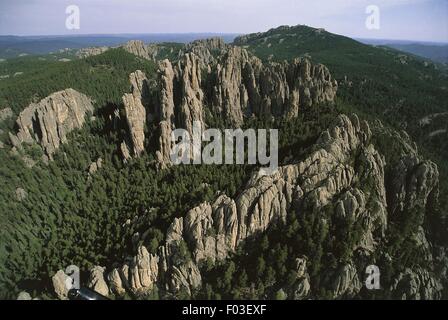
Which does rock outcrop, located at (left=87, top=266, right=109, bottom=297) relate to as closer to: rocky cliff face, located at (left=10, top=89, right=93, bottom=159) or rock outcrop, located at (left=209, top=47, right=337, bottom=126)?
rocky cliff face, located at (left=10, top=89, right=93, bottom=159)

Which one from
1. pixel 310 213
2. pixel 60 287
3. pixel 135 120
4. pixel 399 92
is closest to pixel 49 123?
pixel 135 120

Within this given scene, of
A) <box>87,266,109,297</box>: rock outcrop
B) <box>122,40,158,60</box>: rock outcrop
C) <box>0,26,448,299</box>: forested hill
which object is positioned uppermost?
<box>122,40,158,60</box>: rock outcrop

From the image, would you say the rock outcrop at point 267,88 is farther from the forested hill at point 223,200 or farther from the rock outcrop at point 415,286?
the rock outcrop at point 415,286

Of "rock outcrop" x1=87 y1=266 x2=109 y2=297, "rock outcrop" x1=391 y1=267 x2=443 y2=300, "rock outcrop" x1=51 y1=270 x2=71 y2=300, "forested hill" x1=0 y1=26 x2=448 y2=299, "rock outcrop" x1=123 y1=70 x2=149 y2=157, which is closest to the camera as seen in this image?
"rock outcrop" x1=87 y1=266 x2=109 y2=297

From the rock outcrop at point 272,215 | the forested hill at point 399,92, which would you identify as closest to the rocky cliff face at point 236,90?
the forested hill at point 399,92

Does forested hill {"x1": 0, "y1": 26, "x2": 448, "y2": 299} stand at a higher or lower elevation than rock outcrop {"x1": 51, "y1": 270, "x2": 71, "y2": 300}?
higher

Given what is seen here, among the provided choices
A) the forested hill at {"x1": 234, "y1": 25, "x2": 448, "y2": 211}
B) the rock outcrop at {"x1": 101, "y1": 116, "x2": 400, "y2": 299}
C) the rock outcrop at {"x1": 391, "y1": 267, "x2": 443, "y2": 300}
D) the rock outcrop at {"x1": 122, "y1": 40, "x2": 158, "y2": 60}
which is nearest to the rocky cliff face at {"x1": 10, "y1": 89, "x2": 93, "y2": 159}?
the rock outcrop at {"x1": 101, "y1": 116, "x2": 400, "y2": 299}

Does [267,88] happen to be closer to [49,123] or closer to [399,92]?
[49,123]
